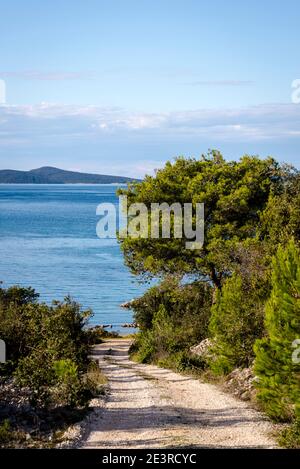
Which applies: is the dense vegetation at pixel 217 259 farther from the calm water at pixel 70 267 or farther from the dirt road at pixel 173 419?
the calm water at pixel 70 267

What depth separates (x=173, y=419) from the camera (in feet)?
60.4

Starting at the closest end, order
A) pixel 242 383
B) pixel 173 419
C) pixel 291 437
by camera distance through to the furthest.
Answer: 1. pixel 291 437
2. pixel 173 419
3. pixel 242 383

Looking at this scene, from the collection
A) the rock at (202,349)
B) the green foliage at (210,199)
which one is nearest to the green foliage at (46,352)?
the rock at (202,349)

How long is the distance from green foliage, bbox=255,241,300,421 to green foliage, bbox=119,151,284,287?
1632cm

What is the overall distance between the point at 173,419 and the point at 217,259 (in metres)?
16.4

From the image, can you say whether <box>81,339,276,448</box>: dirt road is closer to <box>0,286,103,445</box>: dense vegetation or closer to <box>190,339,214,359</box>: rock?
<box>0,286,103,445</box>: dense vegetation

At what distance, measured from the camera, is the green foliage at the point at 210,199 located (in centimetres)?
3500

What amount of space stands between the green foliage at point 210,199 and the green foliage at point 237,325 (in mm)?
9291

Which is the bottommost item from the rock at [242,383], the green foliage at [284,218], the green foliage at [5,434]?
the rock at [242,383]

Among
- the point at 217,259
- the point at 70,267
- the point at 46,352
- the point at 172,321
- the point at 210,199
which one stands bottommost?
the point at 70,267

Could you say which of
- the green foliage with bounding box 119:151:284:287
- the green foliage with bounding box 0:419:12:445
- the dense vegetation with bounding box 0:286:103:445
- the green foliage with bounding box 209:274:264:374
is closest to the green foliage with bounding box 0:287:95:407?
the dense vegetation with bounding box 0:286:103:445

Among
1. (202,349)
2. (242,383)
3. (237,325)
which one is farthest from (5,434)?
(202,349)

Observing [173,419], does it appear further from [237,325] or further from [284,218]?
[284,218]
